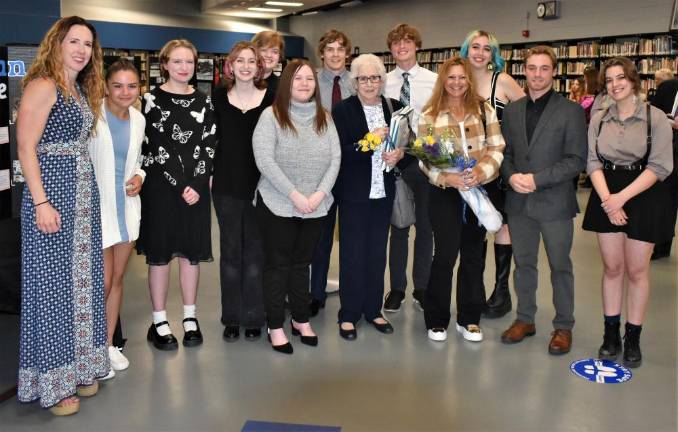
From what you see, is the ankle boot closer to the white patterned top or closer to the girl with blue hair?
the girl with blue hair

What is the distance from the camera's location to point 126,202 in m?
3.29

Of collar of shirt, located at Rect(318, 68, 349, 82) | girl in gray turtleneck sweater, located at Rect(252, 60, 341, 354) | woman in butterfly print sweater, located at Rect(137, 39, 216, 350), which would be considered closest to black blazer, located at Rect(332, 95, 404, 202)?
girl in gray turtleneck sweater, located at Rect(252, 60, 341, 354)

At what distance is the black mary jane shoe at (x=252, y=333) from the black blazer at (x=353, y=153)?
94 centimetres

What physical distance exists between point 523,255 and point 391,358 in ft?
3.18

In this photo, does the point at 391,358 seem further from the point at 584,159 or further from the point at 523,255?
the point at 584,159

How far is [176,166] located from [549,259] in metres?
2.11

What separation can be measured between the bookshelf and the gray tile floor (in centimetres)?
890

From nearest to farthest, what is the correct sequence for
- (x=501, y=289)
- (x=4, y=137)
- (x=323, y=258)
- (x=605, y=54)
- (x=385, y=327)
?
(x=4, y=137), (x=385, y=327), (x=323, y=258), (x=501, y=289), (x=605, y=54)

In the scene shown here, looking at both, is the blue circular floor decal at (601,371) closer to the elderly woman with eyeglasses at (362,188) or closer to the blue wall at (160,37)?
the elderly woman with eyeglasses at (362,188)

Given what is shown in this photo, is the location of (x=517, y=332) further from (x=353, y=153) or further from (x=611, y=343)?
(x=353, y=153)

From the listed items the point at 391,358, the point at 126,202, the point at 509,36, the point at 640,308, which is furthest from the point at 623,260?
the point at 509,36

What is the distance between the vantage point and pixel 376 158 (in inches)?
148

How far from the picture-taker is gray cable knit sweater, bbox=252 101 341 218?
3479 mm

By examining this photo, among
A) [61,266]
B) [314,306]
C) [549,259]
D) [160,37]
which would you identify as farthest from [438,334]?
[160,37]
